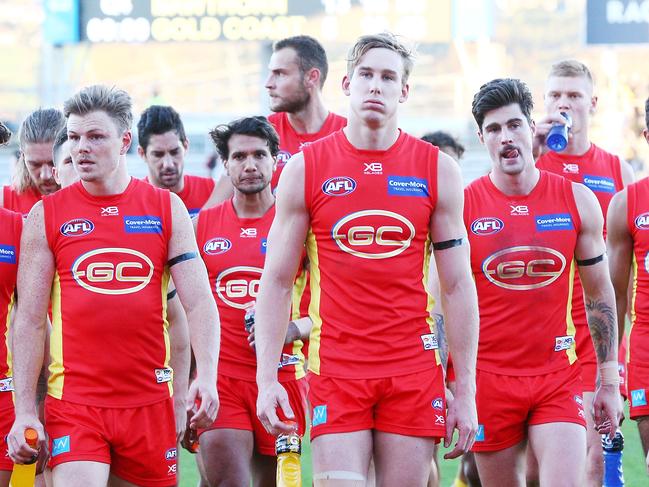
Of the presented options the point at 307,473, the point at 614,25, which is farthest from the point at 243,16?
the point at 307,473

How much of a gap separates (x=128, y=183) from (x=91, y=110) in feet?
1.18

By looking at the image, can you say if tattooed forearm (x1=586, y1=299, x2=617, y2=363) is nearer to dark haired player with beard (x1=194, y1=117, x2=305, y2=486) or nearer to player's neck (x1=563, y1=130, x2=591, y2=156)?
dark haired player with beard (x1=194, y1=117, x2=305, y2=486)

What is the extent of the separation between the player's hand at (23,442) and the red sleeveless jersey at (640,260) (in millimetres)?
3230

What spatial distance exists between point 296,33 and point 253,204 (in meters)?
13.9

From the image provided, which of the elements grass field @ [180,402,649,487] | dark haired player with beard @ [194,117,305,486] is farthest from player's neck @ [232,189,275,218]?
grass field @ [180,402,649,487]

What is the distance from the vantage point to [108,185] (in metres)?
5.71

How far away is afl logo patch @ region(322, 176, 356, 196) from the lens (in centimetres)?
543

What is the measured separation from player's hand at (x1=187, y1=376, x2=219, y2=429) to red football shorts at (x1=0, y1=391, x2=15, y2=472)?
87 cm

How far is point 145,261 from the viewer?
5621mm

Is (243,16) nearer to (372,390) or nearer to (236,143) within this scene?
(236,143)

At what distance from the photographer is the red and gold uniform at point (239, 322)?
693cm

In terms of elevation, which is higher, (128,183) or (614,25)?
(614,25)

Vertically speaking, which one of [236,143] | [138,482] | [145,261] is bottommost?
[138,482]

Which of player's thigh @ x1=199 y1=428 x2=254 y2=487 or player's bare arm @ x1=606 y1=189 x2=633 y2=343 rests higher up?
player's bare arm @ x1=606 y1=189 x2=633 y2=343
